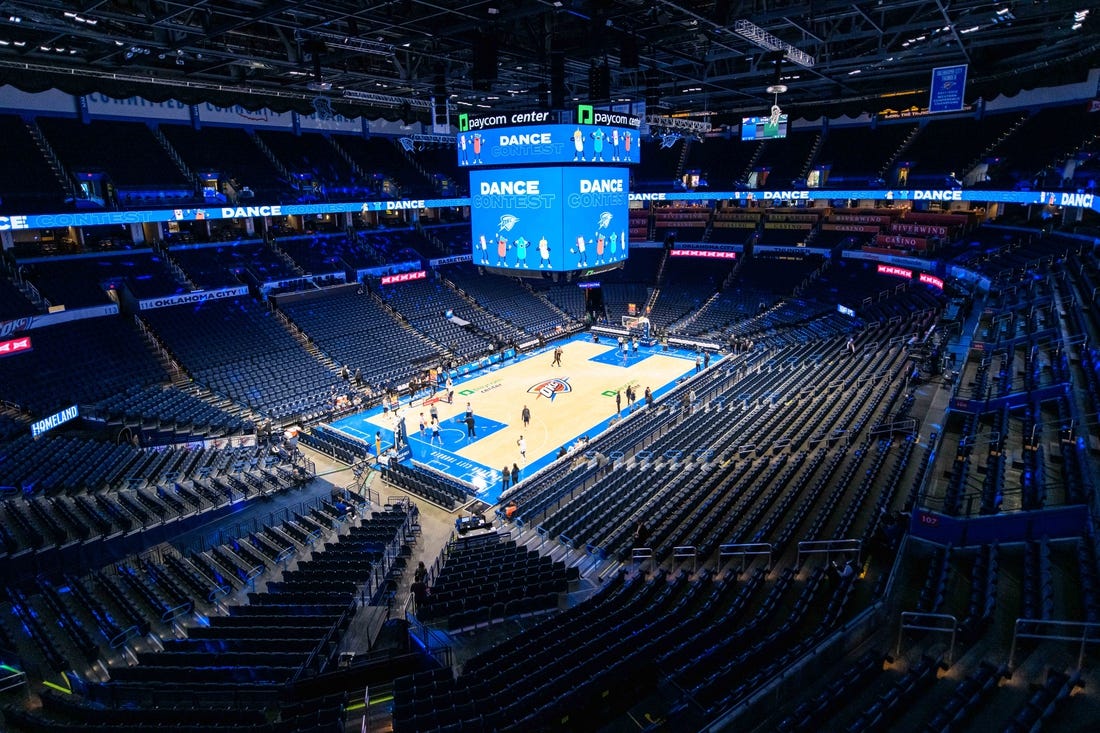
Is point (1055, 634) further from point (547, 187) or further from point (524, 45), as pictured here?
point (524, 45)

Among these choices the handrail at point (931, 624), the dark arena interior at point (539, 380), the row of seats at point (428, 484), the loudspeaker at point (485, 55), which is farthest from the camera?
the row of seats at point (428, 484)

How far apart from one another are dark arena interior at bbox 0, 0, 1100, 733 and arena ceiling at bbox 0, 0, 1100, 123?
0.29m

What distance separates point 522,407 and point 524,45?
15603 millimetres

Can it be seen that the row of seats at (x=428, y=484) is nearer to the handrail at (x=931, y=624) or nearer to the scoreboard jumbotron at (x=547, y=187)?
the scoreboard jumbotron at (x=547, y=187)

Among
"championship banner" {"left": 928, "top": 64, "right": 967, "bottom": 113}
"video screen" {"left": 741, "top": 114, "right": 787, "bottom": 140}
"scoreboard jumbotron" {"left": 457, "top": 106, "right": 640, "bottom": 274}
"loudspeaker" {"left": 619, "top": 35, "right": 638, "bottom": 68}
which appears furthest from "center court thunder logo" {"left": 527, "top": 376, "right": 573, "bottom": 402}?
"championship banner" {"left": 928, "top": 64, "right": 967, "bottom": 113}

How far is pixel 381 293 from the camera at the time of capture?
4050 cm

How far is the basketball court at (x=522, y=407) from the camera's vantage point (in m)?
23.8

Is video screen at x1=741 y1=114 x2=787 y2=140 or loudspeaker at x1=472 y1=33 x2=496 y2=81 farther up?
loudspeaker at x1=472 y1=33 x2=496 y2=81

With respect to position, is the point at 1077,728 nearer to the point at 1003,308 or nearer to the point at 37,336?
the point at 1003,308

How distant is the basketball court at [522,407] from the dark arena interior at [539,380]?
27 centimetres

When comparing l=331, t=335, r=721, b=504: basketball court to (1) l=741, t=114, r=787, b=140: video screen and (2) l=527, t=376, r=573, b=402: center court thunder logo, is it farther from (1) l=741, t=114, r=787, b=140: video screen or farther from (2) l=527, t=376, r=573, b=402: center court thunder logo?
(1) l=741, t=114, r=787, b=140: video screen

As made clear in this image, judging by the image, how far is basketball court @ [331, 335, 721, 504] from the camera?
2377 centimetres

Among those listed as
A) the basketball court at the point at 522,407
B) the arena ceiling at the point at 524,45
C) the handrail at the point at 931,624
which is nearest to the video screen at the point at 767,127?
the arena ceiling at the point at 524,45

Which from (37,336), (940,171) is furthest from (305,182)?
(940,171)
